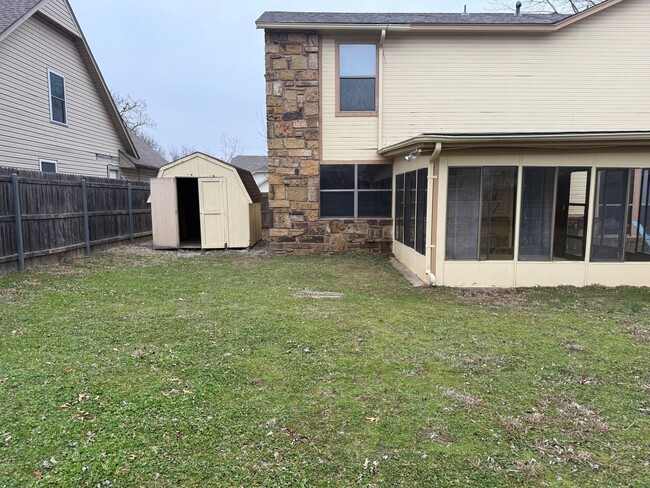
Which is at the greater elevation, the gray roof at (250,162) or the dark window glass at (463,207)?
the gray roof at (250,162)

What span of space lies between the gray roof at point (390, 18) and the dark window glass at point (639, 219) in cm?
489

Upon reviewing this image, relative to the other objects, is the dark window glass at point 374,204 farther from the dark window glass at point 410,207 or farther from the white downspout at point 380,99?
the dark window glass at point 410,207

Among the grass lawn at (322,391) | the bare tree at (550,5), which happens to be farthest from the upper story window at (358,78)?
the bare tree at (550,5)

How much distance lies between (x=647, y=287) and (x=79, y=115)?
14.6 m

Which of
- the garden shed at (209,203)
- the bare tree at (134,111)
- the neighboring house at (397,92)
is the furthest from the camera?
the bare tree at (134,111)

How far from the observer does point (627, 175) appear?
6250mm

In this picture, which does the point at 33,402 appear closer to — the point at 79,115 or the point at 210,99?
the point at 79,115

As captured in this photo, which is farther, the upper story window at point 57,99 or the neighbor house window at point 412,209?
the upper story window at point 57,99

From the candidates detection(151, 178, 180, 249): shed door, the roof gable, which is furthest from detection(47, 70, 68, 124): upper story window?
detection(151, 178, 180, 249): shed door

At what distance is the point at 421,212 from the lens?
6934 millimetres

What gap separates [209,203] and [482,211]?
21.9 feet

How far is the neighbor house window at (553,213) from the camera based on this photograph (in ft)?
20.3

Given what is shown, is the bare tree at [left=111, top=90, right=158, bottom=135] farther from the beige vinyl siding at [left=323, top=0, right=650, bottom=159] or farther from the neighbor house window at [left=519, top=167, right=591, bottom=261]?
the neighbor house window at [left=519, top=167, right=591, bottom=261]

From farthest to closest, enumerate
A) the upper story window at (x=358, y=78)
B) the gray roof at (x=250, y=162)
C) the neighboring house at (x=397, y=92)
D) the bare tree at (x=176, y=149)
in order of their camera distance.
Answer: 1. the bare tree at (x=176, y=149)
2. the gray roof at (x=250, y=162)
3. the upper story window at (x=358, y=78)
4. the neighboring house at (x=397, y=92)
